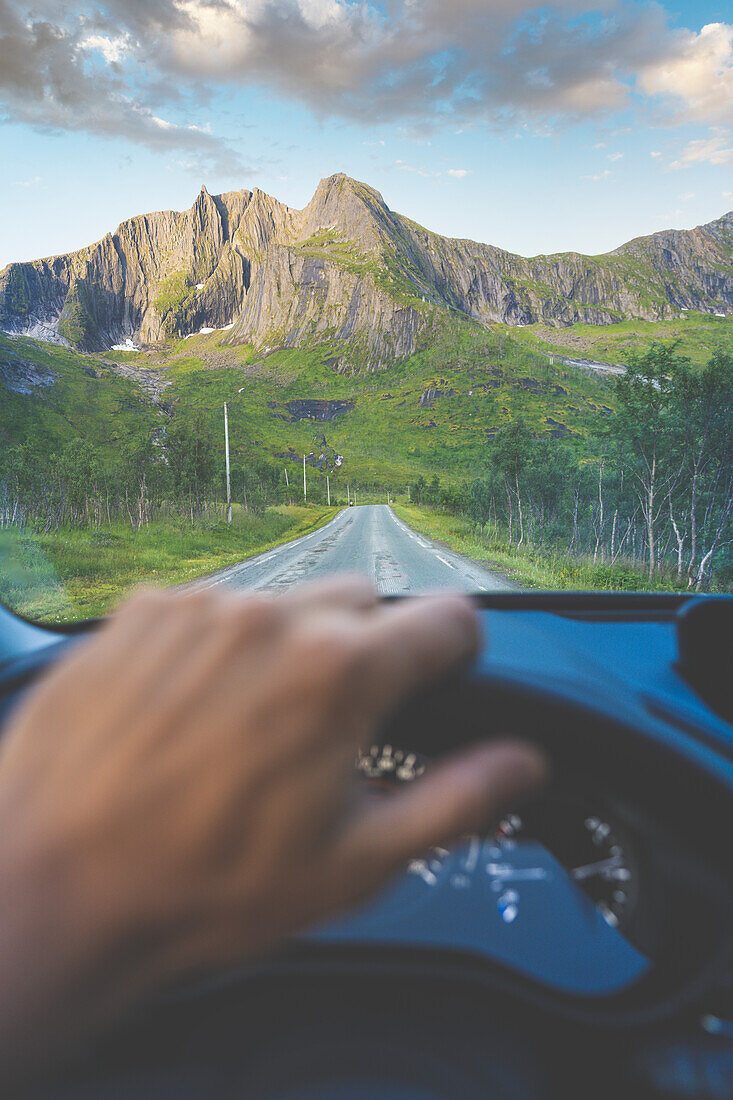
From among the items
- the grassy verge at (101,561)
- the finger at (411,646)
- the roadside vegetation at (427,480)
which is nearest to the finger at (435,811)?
the finger at (411,646)

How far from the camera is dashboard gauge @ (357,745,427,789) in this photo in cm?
93

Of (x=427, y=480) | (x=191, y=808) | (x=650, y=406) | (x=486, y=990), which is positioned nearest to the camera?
(x=191, y=808)

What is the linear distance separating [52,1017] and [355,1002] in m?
0.58

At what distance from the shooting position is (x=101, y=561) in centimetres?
541

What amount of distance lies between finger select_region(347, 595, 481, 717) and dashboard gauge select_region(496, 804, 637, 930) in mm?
608

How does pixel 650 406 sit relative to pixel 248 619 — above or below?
above

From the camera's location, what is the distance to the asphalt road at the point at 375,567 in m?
9.53

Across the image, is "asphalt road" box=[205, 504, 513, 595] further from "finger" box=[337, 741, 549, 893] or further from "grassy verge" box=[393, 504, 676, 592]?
"finger" box=[337, 741, 549, 893]

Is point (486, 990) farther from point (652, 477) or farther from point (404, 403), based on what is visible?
point (404, 403)

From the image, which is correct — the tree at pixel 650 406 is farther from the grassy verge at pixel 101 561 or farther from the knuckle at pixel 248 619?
the knuckle at pixel 248 619

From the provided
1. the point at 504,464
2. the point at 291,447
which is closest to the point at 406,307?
the point at 291,447

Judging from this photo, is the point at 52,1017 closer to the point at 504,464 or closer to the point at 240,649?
the point at 240,649

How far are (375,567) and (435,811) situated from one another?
10.7 m

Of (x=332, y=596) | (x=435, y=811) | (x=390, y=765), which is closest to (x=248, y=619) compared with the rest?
(x=332, y=596)
